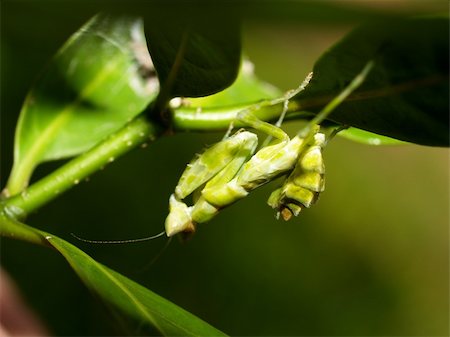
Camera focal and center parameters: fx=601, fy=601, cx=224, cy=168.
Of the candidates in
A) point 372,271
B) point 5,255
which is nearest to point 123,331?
point 5,255

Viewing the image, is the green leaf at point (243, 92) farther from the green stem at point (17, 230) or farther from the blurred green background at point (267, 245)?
the blurred green background at point (267, 245)

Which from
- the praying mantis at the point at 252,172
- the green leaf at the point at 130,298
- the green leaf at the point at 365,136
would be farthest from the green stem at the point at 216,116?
the green leaf at the point at 130,298

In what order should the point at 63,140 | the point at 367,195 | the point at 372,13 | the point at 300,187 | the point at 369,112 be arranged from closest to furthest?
the point at 372,13 < the point at 369,112 < the point at 300,187 < the point at 63,140 < the point at 367,195

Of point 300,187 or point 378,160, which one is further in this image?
point 378,160

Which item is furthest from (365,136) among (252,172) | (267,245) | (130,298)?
(267,245)

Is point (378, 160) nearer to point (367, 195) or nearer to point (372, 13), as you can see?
point (367, 195)

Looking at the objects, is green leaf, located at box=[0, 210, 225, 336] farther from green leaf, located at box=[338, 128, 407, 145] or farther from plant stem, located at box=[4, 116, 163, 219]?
green leaf, located at box=[338, 128, 407, 145]

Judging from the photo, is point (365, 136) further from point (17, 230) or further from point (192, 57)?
point (17, 230)
